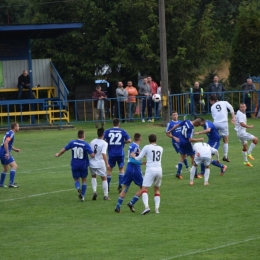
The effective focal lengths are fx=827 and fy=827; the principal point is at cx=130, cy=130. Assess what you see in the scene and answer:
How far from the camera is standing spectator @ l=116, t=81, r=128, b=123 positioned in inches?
1511

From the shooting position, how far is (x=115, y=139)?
71.0ft

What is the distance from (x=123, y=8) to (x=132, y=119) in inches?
350

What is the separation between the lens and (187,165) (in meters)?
25.8

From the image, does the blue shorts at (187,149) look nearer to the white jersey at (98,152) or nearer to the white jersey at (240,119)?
the white jersey at (240,119)

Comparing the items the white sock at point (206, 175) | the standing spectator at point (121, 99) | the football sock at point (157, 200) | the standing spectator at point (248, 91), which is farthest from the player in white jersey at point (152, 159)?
the standing spectator at point (248, 91)

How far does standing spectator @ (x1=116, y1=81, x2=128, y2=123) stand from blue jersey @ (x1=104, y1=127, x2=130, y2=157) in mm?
16370

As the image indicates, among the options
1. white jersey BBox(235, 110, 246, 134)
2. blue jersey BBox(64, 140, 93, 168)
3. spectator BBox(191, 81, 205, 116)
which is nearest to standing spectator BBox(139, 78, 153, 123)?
spectator BBox(191, 81, 205, 116)

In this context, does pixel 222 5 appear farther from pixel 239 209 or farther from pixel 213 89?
pixel 239 209

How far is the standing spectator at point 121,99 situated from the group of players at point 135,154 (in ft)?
38.3

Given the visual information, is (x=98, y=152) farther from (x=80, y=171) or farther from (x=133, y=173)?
(x=133, y=173)

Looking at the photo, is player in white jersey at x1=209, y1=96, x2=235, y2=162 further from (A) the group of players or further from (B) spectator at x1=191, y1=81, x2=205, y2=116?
(B) spectator at x1=191, y1=81, x2=205, y2=116

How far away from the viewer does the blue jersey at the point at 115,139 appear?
21.5m

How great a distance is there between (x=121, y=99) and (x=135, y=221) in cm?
2074

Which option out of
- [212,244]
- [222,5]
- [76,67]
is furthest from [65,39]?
[212,244]
